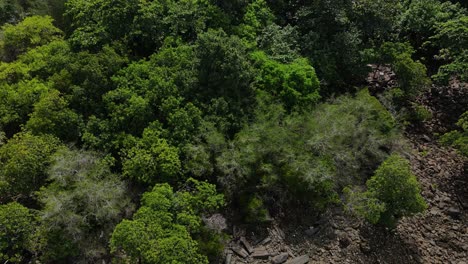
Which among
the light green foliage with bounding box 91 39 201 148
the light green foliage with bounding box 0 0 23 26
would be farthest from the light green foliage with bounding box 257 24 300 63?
the light green foliage with bounding box 0 0 23 26

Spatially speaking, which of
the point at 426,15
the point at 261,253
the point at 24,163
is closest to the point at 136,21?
the point at 24,163

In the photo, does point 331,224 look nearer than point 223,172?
No

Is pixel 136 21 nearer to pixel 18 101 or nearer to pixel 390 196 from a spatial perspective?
pixel 18 101

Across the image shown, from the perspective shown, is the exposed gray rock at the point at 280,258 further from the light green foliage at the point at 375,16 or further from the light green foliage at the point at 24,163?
the light green foliage at the point at 375,16

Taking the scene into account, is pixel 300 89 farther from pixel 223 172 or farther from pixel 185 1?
pixel 185 1

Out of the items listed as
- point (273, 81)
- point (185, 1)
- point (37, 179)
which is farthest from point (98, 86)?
point (273, 81)
